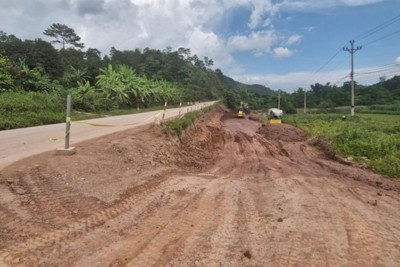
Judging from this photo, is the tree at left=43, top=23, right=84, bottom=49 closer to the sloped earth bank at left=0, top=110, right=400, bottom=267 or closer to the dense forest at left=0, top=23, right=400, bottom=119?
the dense forest at left=0, top=23, right=400, bottom=119

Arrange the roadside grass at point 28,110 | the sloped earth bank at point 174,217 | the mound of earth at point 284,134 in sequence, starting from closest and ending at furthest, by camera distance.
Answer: the sloped earth bank at point 174,217 < the roadside grass at point 28,110 < the mound of earth at point 284,134

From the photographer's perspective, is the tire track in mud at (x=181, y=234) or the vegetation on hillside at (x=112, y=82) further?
the vegetation on hillside at (x=112, y=82)

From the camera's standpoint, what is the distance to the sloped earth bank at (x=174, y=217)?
462 centimetres

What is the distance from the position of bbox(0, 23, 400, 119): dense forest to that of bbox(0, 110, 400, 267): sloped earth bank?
A: 39.0 ft

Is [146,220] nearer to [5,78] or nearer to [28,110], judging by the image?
[28,110]

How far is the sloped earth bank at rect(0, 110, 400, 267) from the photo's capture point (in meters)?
4.62

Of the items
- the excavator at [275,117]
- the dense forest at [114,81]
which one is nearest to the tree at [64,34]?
the dense forest at [114,81]

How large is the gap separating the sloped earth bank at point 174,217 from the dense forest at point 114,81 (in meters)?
11.9

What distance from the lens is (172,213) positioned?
20.8ft

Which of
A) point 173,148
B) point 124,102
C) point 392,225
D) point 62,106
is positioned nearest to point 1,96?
point 62,106

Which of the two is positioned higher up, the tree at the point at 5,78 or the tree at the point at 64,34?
the tree at the point at 64,34

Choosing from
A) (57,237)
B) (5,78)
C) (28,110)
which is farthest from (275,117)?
(57,237)

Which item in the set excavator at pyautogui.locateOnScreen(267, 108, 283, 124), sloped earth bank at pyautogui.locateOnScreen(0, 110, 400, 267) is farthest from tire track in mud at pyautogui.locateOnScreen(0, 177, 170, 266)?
excavator at pyautogui.locateOnScreen(267, 108, 283, 124)

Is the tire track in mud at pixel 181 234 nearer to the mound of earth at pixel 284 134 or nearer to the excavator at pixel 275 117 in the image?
the mound of earth at pixel 284 134
